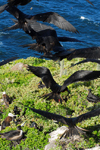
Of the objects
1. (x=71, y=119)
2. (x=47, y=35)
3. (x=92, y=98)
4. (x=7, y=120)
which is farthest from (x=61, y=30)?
(x=71, y=119)

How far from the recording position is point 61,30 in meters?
25.6

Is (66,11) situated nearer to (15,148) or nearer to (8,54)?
(8,54)

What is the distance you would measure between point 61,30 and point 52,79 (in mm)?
20099

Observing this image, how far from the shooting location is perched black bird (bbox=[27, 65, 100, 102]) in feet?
16.3

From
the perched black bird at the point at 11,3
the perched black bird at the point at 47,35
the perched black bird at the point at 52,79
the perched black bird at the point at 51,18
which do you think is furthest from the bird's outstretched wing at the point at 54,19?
the perched black bird at the point at 52,79

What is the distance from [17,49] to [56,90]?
15114 mm

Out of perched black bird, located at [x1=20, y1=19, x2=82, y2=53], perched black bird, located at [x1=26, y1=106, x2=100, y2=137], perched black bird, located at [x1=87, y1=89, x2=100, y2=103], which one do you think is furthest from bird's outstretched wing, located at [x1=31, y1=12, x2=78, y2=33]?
perched black bird, located at [x1=87, y1=89, x2=100, y2=103]

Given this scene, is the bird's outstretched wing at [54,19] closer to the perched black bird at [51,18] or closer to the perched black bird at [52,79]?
the perched black bird at [51,18]

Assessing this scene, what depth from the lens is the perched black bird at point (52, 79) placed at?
4971 millimetres

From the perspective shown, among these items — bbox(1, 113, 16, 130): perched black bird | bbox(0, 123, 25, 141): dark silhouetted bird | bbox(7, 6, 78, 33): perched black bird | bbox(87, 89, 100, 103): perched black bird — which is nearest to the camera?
bbox(7, 6, 78, 33): perched black bird

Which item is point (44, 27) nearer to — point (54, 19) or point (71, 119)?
point (54, 19)

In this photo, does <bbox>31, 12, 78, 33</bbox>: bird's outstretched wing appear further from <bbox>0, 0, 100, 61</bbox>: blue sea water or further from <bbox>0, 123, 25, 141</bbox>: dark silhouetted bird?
<bbox>0, 0, 100, 61</bbox>: blue sea water

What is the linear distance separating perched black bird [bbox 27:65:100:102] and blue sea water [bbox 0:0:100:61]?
1188 centimetres

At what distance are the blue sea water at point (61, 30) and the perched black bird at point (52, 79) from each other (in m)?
11.9
